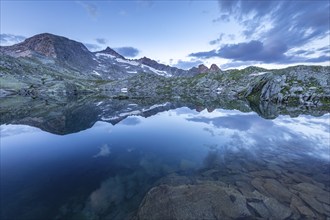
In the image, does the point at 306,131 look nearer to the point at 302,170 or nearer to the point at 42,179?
the point at 302,170

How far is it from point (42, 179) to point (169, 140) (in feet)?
62.7

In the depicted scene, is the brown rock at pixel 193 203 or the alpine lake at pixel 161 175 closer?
the brown rock at pixel 193 203

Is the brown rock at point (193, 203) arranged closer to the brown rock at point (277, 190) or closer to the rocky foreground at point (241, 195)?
the rocky foreground at point (241, 195)

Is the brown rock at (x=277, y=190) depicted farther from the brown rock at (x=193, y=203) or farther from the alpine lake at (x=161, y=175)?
the brown rock at (x=193, y=203)

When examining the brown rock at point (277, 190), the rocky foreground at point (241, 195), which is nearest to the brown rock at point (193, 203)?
the rocky foreground at point (241, 195)

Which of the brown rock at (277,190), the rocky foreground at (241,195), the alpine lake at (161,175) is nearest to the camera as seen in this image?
the rocky foreground at (241,195)

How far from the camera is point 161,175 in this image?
2078cm

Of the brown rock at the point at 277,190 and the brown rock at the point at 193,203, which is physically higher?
the brown rock at the point at 193,203

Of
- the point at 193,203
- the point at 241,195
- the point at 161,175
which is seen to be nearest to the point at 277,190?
the point at 241,195

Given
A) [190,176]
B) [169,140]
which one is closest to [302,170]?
[190,176]

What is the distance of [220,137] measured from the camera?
120 ft

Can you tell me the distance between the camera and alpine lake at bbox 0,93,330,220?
14.9 metres

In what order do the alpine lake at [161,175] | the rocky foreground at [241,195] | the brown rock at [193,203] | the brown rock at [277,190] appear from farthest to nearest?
1. the brown rock at [277,190]
2. the alpine lake at [161,175]
3. the rocky foreground at [241,195]
4. the brown rock at [193,203]

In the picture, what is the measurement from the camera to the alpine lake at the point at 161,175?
14.9m
